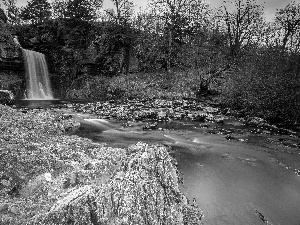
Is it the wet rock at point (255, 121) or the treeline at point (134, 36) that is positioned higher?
the treeline at point (134, 36)

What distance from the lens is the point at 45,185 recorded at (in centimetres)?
419

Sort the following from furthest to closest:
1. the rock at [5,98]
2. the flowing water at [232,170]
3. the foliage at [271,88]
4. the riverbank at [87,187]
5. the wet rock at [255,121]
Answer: the rock at [5,98]
the wet rock at [255,121]
the foliage at [271,88]
the flowing water at [232,170]
the riverbank at [87,187]

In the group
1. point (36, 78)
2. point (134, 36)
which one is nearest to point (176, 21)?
point (134, 36)

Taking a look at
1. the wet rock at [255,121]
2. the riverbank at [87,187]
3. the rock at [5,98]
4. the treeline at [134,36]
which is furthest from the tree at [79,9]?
the riverbank at [87,187]

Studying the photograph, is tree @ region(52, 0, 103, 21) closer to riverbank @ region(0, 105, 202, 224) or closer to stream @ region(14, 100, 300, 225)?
stream @ region(14, 100, 300, 225)

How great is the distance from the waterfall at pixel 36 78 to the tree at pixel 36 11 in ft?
41.0

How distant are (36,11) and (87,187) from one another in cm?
4187

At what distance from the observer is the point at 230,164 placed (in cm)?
730

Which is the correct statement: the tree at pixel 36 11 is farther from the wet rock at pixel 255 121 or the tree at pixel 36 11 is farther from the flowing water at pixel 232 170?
the wet rock at pixel 255 121

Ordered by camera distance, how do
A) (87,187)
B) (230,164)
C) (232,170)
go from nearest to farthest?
(87,187) < (232,170) < (230,164)

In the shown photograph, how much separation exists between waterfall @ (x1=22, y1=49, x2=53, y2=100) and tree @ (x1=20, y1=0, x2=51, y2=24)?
12.5 meters

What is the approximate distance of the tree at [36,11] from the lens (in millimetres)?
36219

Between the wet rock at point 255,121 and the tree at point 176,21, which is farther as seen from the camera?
the tree at point 176,21

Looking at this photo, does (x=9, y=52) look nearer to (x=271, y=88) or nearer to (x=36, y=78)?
(x=36, y=78)
